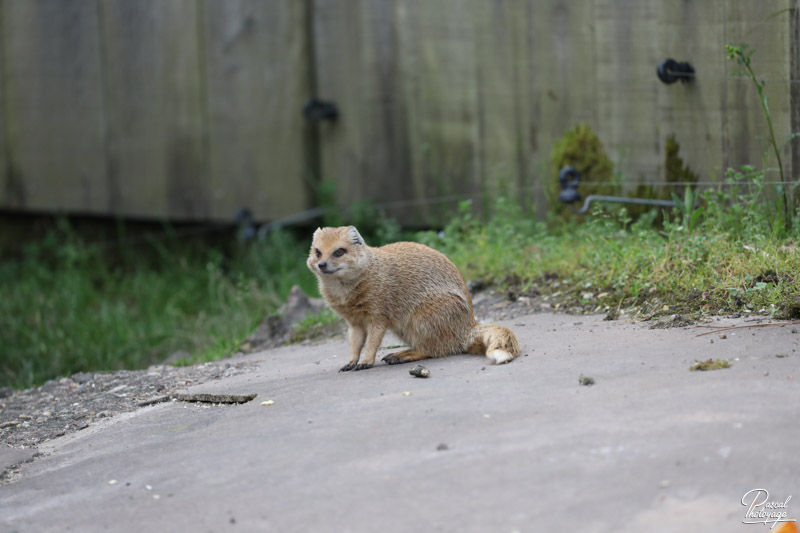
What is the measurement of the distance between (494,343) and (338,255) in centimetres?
86

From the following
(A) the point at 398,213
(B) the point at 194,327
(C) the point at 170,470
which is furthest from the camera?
(A) the point at 398,213

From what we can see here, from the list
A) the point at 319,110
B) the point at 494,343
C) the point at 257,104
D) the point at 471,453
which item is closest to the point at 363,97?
the point at 319,110

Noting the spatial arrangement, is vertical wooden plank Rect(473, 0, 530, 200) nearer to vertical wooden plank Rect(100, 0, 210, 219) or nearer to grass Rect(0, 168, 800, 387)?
grass Rect(0, 168, 800, 387)

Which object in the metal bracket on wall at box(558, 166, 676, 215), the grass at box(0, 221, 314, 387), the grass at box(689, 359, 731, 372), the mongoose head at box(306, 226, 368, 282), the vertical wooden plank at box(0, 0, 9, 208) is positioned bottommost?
the grass at box(0, 221, 314, 387)

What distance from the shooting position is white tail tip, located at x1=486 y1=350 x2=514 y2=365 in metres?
3.71

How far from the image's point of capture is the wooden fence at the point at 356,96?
16.9 ft

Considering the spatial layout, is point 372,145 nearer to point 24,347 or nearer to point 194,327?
point 194,327

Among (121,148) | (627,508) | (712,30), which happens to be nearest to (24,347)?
(121,148)

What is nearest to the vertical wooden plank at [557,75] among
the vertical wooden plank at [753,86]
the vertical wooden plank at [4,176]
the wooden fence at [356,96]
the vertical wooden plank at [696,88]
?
the wooden fence at [356,96]

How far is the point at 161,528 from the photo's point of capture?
2.47m

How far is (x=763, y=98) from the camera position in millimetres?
4617

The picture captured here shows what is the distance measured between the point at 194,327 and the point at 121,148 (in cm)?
257

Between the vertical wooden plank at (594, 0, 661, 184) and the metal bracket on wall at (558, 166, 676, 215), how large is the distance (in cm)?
21

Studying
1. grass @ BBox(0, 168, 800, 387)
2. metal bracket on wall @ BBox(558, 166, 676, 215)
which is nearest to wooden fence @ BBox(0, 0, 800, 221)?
metal bracket on wall @ BBox(558, 166, 676, 215)
